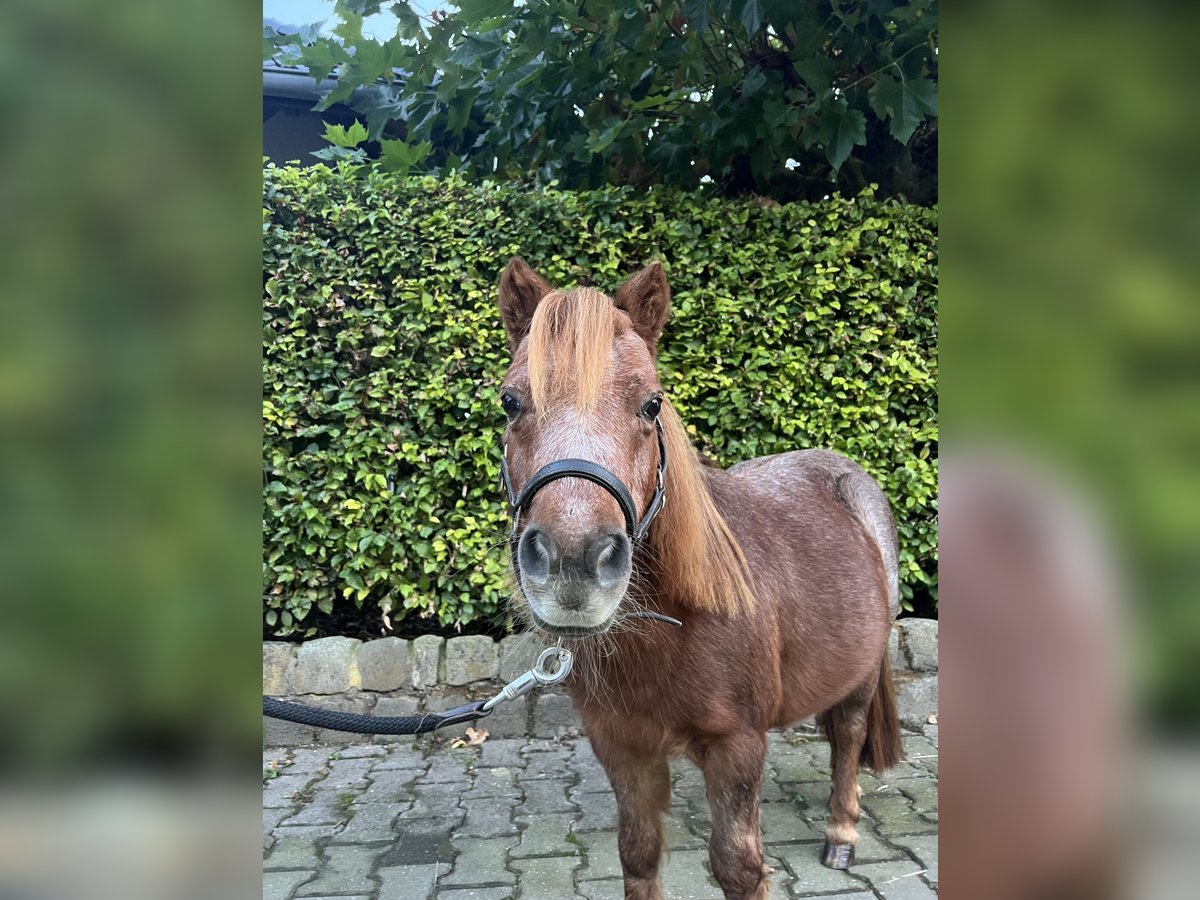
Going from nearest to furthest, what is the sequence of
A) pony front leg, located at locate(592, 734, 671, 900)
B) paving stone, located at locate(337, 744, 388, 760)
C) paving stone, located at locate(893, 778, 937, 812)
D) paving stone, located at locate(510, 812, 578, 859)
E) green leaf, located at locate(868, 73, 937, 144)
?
pony front leg, located at locate(592, 734, 671, 900)
green leaf, located at locate(868, 73, 937, 144)
paving stone, located at locate(510, 812, 578, 859)
paving stone, located at locate(893, 778, 937, 812)
paving stone, located at locate(337, 744, 388, 760)

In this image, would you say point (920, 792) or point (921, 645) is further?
point (921, 645)

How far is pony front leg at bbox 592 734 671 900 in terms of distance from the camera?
7.56ft

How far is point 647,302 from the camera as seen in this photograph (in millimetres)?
2186

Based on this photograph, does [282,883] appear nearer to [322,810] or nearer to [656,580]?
[322,810]

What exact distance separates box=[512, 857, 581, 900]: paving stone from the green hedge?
64.1 inches

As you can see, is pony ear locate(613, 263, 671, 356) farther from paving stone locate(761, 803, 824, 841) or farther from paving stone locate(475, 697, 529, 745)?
paving stone locate(475, 697, 529, 745)

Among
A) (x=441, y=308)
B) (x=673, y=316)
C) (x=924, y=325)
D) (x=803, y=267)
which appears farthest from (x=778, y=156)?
(x=441, y=308)

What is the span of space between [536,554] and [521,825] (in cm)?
238

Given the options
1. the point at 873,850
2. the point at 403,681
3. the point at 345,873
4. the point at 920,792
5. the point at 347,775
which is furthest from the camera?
the point at 403,681

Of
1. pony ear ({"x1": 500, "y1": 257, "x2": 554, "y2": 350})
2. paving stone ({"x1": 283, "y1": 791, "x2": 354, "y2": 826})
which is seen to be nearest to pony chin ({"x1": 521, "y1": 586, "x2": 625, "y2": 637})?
pony ear ({"x1": 500, "y1": 257, "x2": 554, "y2": 350})

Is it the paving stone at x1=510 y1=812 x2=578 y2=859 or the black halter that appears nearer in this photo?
the black halter

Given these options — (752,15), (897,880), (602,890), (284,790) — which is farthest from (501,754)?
(752,15)

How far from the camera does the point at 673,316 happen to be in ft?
15.0
